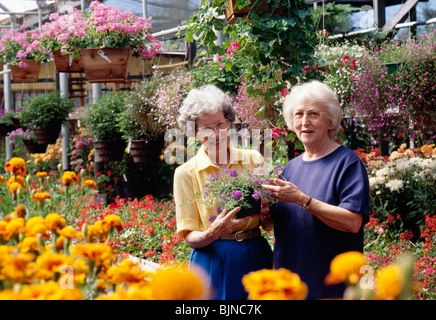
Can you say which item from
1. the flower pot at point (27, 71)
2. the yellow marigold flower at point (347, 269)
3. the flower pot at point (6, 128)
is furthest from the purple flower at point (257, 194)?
the flower pot at point (6, 128)

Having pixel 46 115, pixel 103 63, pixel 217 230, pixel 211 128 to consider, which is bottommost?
pixel 217 230

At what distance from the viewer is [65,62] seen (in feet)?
15.2

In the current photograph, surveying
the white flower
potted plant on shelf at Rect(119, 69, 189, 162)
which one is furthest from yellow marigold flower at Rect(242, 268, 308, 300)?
potted plant on shelf at Rect(119, 69, 189, 162)

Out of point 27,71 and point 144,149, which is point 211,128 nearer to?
point 144,149

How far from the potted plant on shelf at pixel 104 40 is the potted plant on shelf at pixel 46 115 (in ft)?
3.62

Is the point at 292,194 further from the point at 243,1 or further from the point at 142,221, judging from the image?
the point at 142,221

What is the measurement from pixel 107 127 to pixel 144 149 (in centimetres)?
56

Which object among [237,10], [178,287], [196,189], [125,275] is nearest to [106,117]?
[237,10]

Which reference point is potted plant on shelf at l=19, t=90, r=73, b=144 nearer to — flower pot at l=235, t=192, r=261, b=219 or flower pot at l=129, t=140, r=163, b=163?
flower pot at l=129, t=140, r=163, b=163

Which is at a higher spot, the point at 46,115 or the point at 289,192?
the point at 46,115

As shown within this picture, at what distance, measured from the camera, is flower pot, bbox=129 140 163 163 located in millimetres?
4152

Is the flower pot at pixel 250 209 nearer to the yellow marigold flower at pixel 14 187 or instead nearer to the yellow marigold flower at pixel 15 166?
the yellow marigold flower at pixel 14 187

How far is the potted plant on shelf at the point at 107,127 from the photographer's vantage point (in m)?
4.49

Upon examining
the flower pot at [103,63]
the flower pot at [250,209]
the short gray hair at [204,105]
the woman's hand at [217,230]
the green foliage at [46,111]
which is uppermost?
the flower pot at [103,63]
